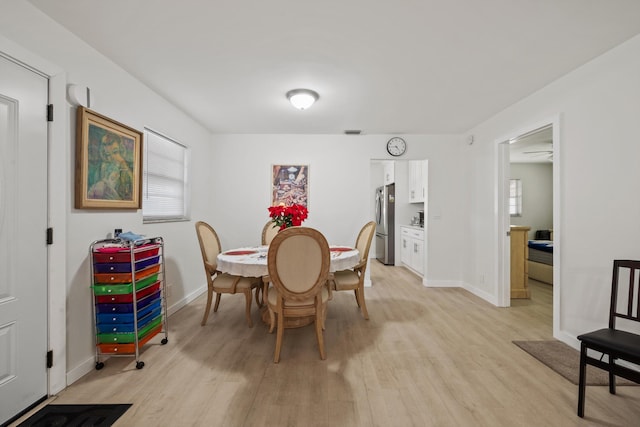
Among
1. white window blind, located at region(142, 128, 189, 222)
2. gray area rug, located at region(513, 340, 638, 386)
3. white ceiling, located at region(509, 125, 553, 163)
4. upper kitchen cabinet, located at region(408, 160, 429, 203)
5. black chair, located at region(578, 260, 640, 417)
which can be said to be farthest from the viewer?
upper kitchen cabinet, located at region(408, 160, 429, 203)

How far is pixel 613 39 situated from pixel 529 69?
521 millimetres

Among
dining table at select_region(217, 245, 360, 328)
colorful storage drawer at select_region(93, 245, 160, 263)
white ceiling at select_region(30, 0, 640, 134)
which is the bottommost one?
dining table at select_region(217, 245, 360, 328)

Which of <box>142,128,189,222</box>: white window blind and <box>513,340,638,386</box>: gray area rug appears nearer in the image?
<box>513,340,638,386</box>: gray area rug

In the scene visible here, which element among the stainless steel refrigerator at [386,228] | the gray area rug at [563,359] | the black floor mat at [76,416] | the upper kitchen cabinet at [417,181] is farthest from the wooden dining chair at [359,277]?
the stainless steel refrigerator at [386,228]

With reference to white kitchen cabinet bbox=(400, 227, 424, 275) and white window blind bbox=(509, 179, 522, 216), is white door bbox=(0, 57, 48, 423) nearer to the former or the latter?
white kitchen cabinet bbox=(400, 227, 424, 275)

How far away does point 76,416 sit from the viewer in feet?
5.25

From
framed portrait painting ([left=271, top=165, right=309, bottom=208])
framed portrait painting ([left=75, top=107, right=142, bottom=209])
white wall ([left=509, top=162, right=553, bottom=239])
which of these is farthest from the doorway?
framed portrait painting ([left=75, top=107, right=142, bottom=209])

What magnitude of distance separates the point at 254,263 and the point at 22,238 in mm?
1468

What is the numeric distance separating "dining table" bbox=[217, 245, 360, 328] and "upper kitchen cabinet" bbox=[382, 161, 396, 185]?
383 centimetres

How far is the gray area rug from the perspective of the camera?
1972 millimetres

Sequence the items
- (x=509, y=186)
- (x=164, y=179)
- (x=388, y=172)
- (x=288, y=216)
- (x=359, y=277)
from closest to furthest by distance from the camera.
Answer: (x=288, y=216) < (x=359, y=277) < (x=164, y=179) < (x=509, y=186) < (x=388, y=172)

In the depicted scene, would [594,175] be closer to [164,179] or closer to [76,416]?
[76,416]

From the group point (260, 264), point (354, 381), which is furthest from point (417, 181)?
point (354, 381)

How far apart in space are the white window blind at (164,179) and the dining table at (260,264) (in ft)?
3.27
